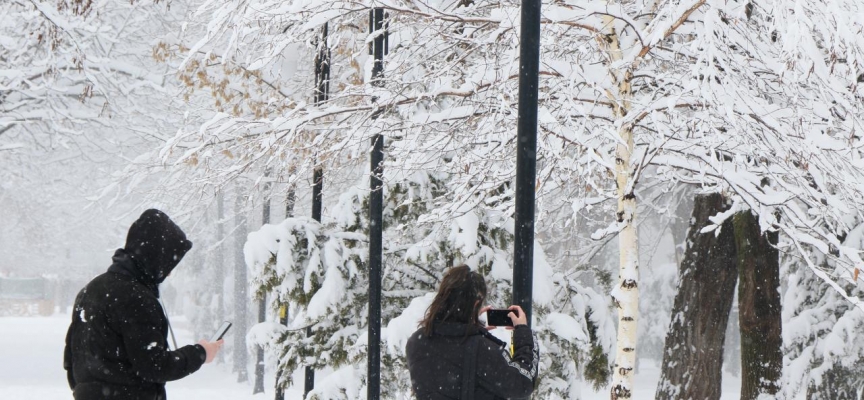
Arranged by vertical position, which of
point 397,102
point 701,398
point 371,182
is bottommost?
point 701,398

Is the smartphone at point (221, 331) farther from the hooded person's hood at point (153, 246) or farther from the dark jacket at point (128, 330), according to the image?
the hooded person's hood at point (153, 246)

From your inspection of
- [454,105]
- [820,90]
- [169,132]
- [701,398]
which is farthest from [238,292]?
[820,90]

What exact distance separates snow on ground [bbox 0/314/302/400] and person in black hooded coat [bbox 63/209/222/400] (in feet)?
42.2

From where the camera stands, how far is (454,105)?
23.7 ft

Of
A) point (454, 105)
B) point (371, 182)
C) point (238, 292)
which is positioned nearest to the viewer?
point (454, 105)

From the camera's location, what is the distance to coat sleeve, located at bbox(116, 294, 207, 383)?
13.1 feet

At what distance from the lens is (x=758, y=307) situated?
10.6m

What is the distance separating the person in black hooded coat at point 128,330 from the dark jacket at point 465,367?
3.26 feet

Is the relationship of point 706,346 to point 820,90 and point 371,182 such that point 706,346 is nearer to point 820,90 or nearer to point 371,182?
point 371,182

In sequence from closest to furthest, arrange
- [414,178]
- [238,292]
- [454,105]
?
[454,105], [414,178], [238,292]

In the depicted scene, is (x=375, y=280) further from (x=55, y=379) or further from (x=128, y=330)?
(x=55, y=379)

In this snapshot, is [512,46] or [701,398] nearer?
[512,46]

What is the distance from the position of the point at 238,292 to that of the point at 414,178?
21277 mm

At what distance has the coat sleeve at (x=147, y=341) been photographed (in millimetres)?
3986
